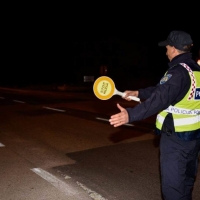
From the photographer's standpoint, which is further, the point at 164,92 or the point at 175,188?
the point at 175,188

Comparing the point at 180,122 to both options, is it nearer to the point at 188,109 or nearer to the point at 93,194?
the point at 188,109

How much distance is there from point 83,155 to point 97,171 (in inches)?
40.9

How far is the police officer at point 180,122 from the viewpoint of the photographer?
262 centimetres

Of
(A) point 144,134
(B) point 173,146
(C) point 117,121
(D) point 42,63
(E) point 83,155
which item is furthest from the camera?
(D) point 42,63

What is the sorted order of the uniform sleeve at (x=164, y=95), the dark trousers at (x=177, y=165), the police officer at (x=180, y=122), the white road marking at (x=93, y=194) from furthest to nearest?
the white road marking at (x=93, y=194) < the dark trousers at (x=177, y=165) < the police officer at (x=180, y=122) < the uniform sleeve at (x=164, y=95)

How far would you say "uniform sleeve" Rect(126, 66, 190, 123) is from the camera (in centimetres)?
249

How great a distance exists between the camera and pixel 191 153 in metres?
2.79

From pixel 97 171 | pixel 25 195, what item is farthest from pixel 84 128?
pixel 25 195

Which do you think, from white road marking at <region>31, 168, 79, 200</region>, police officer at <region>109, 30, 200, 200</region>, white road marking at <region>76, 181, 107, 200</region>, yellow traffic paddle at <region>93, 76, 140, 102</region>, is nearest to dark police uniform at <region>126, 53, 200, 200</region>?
police officer at <region>109, 30, 200, 200</region>

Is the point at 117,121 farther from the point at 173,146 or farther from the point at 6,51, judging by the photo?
the point at 6,51

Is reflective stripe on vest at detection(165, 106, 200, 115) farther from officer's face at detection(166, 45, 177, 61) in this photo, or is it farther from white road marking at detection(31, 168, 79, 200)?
white road marking at detection(31, 168, 79, 200)

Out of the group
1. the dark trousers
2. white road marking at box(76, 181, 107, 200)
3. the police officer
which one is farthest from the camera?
white road marking at box(76, 181, 107, 200)

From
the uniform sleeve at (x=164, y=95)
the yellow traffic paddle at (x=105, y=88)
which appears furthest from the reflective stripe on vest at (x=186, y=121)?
the yellow traffic paddle at (x=105, y=88)

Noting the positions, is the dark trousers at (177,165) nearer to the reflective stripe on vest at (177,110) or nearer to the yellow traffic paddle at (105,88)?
the reflective stripe on vest at (177,110)
